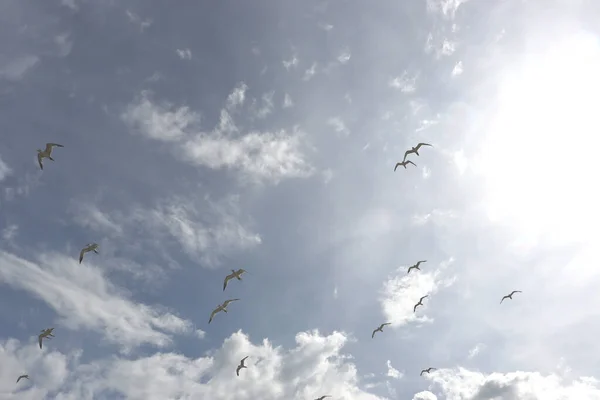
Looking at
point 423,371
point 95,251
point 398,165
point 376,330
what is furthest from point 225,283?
point 423,371

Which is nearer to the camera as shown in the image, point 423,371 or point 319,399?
point 319,399

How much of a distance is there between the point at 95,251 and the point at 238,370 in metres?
37.8

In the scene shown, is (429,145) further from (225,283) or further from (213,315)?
(213,315)

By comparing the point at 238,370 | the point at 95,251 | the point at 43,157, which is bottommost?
the point at 238,370

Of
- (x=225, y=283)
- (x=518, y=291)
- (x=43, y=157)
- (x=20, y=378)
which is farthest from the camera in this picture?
(x=518, y=291)

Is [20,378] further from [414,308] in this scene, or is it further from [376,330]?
[414,308]

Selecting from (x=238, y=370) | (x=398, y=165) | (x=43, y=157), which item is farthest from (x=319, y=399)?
(x=43, y=157)

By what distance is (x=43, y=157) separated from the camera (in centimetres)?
6744

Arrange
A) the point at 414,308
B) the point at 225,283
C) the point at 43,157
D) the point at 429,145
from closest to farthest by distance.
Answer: the point at 43,157 < the point at 429,145 < the point at 225,283 < the point at 414,308

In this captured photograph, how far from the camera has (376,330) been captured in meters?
111

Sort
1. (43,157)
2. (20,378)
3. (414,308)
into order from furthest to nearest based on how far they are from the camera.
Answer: (414,308) < (20,378) < (43,157)

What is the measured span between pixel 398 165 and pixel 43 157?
58843 mm

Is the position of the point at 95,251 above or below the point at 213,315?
above

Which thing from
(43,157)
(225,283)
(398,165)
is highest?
(398,165)
